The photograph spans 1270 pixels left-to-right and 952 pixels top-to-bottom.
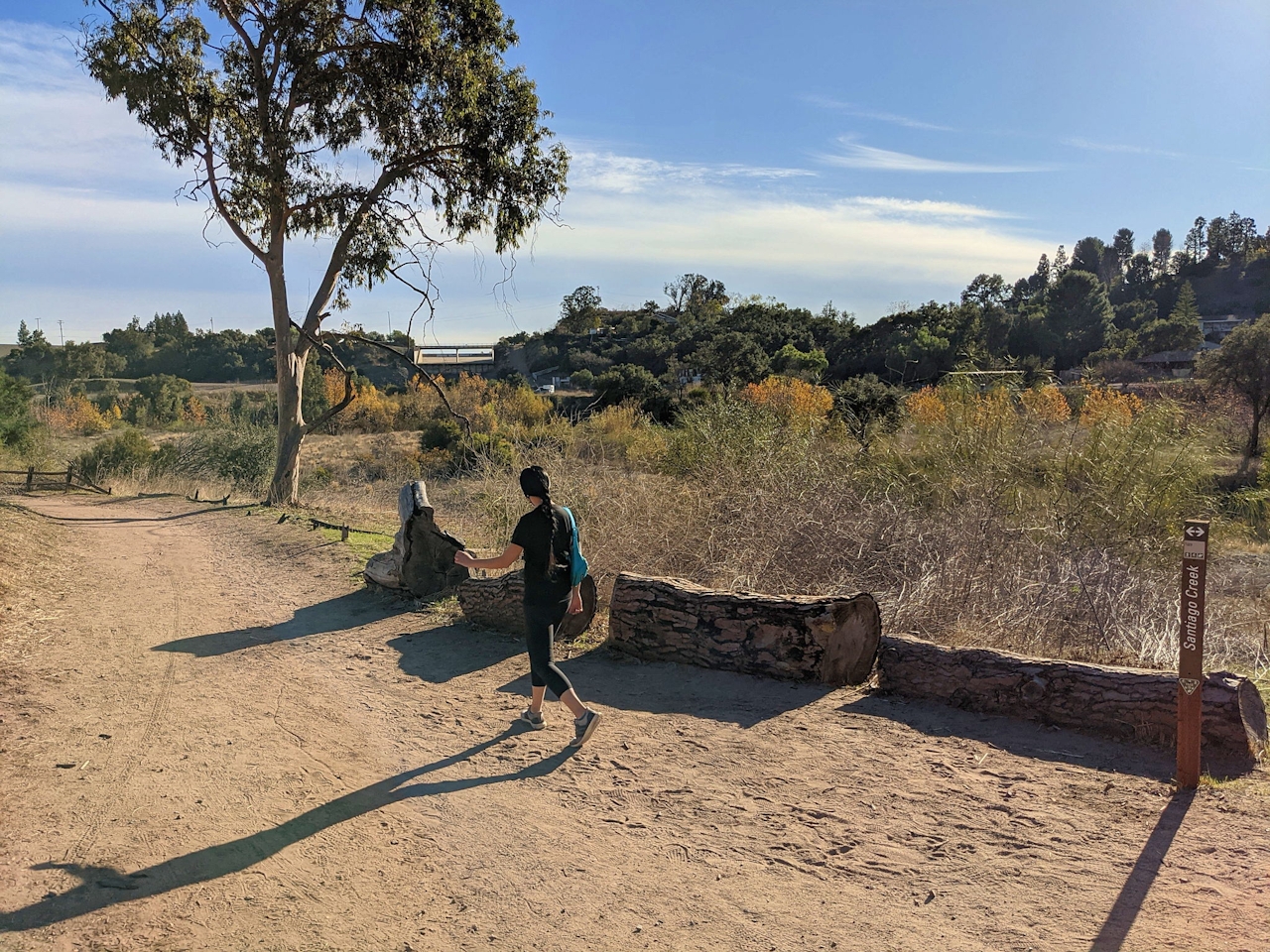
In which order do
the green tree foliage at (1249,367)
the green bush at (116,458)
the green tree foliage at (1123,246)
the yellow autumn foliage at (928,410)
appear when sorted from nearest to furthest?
the yellow autumn foliage at (928,410)
the green bush at (116,458)
the green tree foliage at (1249,367)
the green tree foliage at (1123,246)

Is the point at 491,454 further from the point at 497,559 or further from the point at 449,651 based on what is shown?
the point at 497,559

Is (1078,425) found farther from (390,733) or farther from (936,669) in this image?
(390,733)

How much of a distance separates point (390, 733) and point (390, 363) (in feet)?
171

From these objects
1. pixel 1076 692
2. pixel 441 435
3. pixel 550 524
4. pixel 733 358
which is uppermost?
pixel 733 358

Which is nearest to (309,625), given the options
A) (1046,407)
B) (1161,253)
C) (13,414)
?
(1046,407)

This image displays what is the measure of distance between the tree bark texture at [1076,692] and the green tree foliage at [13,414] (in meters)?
24.2

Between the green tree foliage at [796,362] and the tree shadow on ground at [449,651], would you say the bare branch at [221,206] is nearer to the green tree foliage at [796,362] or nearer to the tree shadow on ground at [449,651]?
the tree shadow on ground at [449,651]

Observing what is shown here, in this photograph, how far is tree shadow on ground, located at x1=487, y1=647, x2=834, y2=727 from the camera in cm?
604

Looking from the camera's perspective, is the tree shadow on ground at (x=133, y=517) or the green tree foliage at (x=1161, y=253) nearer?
the tree shadow on ground at (x=133, y=517)

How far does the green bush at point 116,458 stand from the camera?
22.7 m

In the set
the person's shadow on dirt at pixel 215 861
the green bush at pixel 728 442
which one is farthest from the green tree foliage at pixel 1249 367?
the person's shadow on dirt at pixel 215 861

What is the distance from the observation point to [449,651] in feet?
24.6

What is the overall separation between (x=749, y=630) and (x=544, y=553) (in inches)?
82.6

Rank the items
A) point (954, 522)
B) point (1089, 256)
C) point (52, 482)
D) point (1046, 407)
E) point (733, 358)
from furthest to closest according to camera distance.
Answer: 1. point (1089, 256)
2. point (733, 358)
3. point (52, 482)
4. point (1046, 407)
5. point (954, 522)
